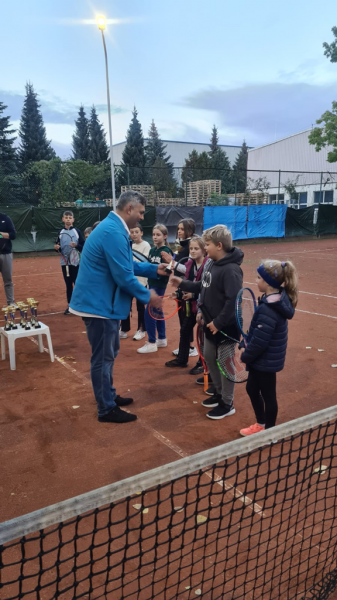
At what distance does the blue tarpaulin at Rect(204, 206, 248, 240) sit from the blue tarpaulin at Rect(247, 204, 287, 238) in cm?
42

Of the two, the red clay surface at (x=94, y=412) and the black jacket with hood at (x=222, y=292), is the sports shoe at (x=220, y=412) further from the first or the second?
the black jacket with hood at (x=222, y=292)

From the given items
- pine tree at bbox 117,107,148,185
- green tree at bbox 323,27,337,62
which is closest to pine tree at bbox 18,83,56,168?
pine tree at bbox 117,107,148,185

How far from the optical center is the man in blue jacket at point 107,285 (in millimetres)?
3738

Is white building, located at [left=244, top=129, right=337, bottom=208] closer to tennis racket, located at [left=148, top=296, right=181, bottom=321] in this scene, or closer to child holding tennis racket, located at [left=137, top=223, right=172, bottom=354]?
tennis racket, located at [left=148, top=296, right=181, bottom=321]

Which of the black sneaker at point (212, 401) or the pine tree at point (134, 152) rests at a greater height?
the pine tree at point (134, 152)

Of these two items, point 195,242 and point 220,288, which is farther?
point 195,242

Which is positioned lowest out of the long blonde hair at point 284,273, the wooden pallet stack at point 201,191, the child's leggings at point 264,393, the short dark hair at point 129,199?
the child's leggings at point 264,393

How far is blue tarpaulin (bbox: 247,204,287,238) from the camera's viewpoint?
21.9m

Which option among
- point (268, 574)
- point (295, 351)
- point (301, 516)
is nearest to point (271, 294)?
point (301, 516)

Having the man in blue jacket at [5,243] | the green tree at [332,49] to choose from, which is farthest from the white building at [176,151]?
the man in blue jacket at [5,243]

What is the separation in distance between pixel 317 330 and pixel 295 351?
1263 millimetres

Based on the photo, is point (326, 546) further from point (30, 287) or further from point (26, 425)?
point (30, 287)

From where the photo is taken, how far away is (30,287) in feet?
37.6

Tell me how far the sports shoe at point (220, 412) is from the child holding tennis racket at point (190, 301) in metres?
1.30
